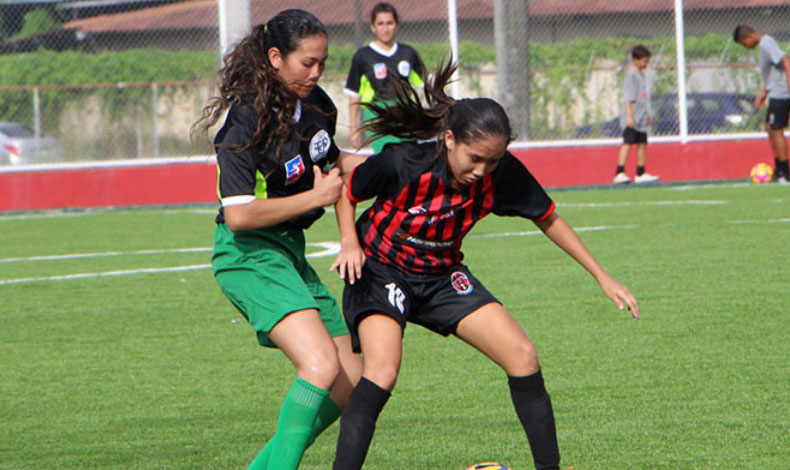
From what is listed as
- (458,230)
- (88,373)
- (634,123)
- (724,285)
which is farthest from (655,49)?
(458,230)

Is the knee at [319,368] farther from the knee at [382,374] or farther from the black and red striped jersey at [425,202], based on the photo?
the black and red striped jersey at [425,202]

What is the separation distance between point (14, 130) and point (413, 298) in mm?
14420

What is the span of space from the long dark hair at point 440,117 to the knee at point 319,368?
2.73 ft

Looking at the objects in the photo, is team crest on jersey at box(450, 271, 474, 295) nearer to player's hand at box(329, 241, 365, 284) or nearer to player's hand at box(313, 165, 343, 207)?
player's hand at box(329, 241, 365, 284)

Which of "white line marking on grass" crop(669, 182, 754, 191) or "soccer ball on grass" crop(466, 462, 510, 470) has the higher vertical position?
"soccer ball on grass" crop(466, 462, 510, 470)

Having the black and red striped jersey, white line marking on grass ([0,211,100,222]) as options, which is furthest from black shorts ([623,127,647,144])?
the black and red striped jersey

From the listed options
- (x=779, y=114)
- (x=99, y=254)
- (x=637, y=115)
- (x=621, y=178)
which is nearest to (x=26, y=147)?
(x=99, y=254)

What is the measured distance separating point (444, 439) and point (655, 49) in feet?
48.6

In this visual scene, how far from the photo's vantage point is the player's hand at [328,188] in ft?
13.8

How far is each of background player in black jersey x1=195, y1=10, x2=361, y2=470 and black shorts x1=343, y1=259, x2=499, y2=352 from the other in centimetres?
15

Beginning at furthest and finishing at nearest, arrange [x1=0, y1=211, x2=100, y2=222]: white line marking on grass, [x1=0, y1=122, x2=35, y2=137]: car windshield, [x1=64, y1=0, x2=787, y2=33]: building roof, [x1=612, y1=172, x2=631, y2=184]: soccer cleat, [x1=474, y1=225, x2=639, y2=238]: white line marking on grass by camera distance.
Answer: [x1=64, y1=0, x2=787, y2=33]: building roof < [x1=0, y1=122, x2=35, y2=137]: car windshield < [x1=612, y1=172, x2=631, y2=184]: soccer cleat < [x1=0, y1=211, x2=100, y2=222]: white line marking on grass < [x1=474, y1=225, x2=639, y2=238]: white line marking on grass

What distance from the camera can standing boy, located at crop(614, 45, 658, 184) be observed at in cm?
1688

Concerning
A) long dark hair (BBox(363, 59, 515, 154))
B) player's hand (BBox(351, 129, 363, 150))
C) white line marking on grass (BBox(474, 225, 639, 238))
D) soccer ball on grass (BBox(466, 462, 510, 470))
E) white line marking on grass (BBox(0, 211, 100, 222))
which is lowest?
white line marking on grass (BBox(0, 211, 100, 222))

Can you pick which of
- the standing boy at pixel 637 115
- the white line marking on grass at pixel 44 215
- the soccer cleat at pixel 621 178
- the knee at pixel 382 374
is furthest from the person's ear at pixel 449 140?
the soccer cleat at pixel 621 178
